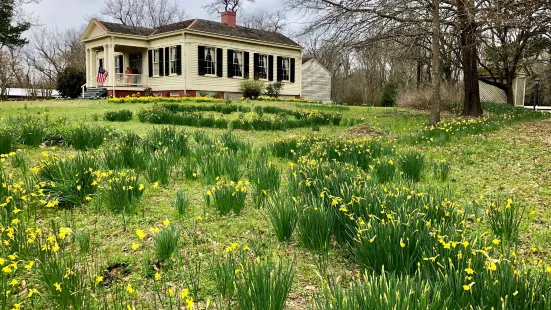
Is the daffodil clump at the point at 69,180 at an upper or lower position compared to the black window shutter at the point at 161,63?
lower

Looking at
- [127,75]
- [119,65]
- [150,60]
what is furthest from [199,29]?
[119,65]

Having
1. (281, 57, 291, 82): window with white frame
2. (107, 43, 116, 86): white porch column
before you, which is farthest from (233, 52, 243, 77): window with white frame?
(107, 43, 116, 86): white porch column

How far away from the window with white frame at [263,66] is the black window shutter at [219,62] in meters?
3.21

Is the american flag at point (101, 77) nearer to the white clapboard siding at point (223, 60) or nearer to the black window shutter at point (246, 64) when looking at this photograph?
the white clapboard siding at point (223, 60)

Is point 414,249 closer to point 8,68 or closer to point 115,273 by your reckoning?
point 115,273

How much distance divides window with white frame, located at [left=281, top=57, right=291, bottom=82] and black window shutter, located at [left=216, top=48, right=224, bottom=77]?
17.6 ft

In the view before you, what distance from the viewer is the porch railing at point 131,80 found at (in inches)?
1062

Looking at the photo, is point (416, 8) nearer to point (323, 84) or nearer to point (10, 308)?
point (10, 308)

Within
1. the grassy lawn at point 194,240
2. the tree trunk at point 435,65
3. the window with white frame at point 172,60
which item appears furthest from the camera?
the window with white frame at point 172,60

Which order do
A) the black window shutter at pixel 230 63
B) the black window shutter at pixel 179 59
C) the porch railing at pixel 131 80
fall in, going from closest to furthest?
1. the black window shutter at pixel 179 59
2. the porch railing at pixel 131 80
3. the black window shutter at pixel 230 63

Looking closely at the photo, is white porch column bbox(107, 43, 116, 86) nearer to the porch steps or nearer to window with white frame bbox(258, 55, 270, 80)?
the porch steps

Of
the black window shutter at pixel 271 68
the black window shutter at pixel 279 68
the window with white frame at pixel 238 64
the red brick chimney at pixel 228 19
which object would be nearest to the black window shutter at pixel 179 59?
the window with white frame at pixel 238 64

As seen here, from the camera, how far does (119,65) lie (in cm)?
2966

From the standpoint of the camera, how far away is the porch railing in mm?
26969
